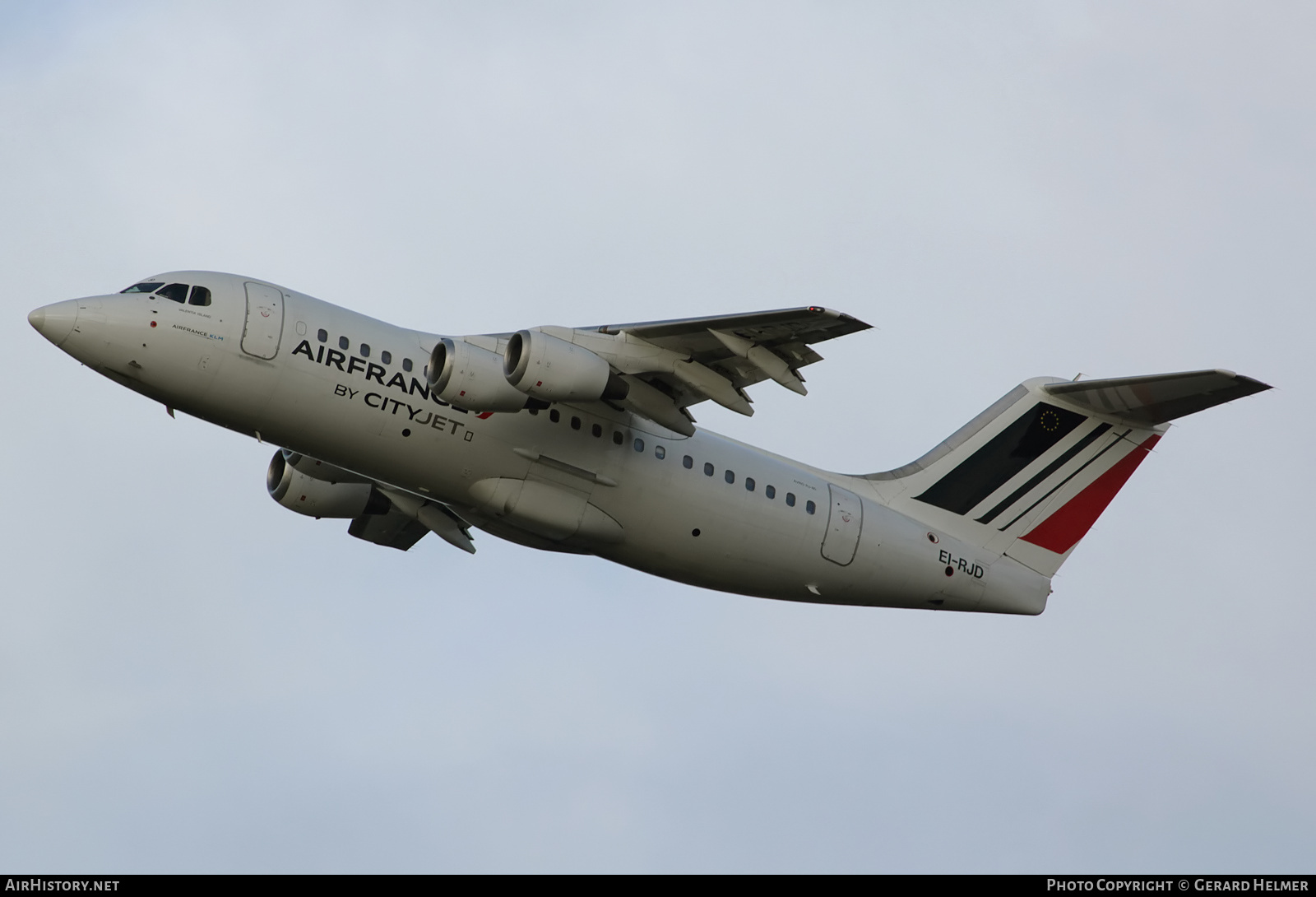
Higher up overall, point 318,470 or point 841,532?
point 318,470

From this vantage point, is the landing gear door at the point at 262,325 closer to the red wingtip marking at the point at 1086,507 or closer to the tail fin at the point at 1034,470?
the tail fin at the point at 1034,470

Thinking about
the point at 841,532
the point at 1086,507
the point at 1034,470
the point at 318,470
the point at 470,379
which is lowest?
the point at 841,532

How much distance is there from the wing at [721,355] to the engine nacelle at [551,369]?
2.29ft

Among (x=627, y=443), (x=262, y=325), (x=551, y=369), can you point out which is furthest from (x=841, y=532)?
(x=262, y=325)

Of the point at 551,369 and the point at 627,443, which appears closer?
the point at 551,369

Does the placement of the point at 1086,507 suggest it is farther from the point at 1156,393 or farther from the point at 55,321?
the point at 55,321

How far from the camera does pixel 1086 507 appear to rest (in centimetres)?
2211

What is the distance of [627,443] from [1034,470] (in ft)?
21.1

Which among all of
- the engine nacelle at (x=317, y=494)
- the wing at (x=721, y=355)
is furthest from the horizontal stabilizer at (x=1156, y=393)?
the engine nacelle at (x=317, y=494)

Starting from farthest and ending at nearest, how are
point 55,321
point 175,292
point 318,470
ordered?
point 318,470 < point 175,292 < point 55,321

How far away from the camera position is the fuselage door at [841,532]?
795 inches
